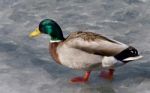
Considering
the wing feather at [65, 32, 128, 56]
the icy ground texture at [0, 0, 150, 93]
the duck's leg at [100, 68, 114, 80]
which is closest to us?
the wing feather at [65, 32, 128, 56]

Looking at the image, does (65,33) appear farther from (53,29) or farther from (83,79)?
(83,79)

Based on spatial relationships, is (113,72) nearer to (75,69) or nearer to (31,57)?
(75,69)

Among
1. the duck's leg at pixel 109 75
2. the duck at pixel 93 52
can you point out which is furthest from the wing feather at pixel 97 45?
the duck's leg at pixel 109 75

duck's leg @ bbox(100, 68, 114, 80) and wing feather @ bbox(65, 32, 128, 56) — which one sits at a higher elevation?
wing feather @ bbox(65, 32, 128, 56)

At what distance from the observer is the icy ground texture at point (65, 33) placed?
533 cm

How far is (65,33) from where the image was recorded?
6.74 m

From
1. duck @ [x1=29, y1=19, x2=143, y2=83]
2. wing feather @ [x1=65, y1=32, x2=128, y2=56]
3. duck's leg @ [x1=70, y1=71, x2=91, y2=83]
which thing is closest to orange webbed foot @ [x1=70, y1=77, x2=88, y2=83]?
duck's leg @ [x1=70, y1=71, x2=91, y2=83]

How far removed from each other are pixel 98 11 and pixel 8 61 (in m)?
2.17

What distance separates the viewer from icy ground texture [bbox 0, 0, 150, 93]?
17.5ft

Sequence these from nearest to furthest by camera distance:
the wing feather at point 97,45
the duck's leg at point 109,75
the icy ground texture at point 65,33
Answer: the wing feather at point 97,45, the icy ground texture at point 65,33, the duck's leg at point 109,75

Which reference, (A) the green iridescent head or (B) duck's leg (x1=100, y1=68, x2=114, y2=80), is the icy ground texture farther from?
(A) the green iridescent head

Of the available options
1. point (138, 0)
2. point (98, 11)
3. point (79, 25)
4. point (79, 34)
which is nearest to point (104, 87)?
point (79, 34)

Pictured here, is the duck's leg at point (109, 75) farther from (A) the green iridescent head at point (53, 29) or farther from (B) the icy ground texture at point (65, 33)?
(A) the green iridescent head at point (53, 29)

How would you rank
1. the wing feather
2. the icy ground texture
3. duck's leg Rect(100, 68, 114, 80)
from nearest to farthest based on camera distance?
the wing feather < the icy ground texture < duck's leg Rect(100, 68, 114, 80)
